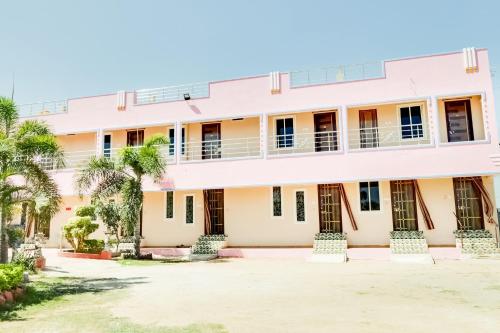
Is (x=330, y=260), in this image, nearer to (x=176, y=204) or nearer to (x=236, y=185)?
(x=236, y=185)

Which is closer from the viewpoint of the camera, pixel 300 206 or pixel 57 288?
→ pixel 57 288

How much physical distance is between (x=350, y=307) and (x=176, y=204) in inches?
548

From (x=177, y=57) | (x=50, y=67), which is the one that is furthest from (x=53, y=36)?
(x=177, y=57)

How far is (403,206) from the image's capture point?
58.0 feet

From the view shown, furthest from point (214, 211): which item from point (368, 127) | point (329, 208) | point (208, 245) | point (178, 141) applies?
point (368, 127)

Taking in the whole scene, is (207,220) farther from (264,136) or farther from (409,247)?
(409,247)

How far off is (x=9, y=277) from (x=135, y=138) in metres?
13.8

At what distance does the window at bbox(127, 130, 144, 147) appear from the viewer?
2186 cm

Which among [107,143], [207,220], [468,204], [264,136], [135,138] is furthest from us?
[107,143]

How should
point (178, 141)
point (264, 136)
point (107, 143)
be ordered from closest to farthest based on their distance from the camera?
1. point (264, 136)
2. point (178, 141)
3. point (107, 143)

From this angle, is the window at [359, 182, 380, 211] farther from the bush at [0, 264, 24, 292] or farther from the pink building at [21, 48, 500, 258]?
the bush at [0, 264, 24, 292]

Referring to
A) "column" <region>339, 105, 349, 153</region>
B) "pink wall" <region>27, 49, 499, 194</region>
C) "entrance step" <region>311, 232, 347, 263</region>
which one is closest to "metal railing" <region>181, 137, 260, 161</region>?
"pink wall" <region>27, 49, 499, 194</region>

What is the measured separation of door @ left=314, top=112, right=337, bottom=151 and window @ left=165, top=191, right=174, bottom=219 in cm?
746

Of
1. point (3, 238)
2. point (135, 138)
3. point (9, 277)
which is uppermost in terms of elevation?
point (135, 138)
